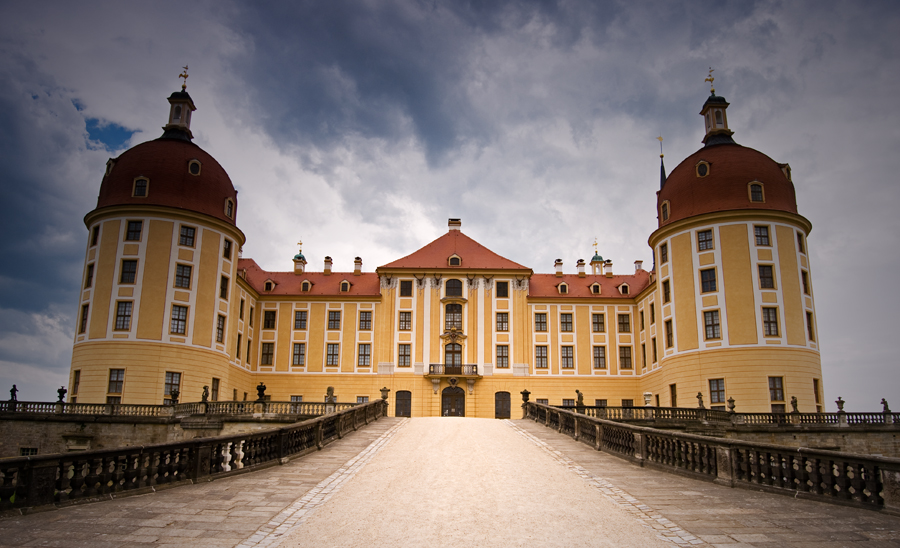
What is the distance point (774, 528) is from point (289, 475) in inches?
346

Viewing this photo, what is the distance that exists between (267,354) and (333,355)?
15.7ft

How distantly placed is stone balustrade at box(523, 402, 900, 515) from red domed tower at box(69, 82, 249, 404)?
2436cm

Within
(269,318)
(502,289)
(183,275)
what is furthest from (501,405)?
(183,275)

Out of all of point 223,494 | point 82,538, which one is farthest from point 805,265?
point 82,538

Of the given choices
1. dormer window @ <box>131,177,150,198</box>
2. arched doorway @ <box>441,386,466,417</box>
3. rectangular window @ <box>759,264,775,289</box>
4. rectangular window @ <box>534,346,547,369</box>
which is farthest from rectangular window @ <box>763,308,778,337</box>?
dormer window @ <box>131,177,150,198</box>

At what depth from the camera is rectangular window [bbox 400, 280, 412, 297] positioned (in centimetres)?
4500

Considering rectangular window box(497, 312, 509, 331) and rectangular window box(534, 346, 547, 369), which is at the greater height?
rectangular window box(497, 312, 509, 331)

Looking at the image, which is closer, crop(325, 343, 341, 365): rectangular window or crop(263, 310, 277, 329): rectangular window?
crop(325, 343, 341, 365): rectangular window

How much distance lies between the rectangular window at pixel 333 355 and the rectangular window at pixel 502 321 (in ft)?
38.1

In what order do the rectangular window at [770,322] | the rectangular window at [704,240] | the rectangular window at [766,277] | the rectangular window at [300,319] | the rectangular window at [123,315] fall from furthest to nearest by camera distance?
the rectangular window at [300,319] → the rectangular window at [704,240] → the rectangular window at [766,277] → the rectangular window at [123,315] → the rectangular window at [770,322]

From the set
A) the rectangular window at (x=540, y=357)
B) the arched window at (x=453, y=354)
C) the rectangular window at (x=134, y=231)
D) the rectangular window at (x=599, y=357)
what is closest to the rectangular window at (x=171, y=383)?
the rectangular window at (x=134, y=231)

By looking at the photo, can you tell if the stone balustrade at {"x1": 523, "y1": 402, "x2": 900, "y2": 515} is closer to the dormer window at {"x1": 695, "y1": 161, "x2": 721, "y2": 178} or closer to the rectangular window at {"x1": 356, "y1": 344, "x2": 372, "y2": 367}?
the dormer window at {"x1": 695, "y1": 161, "x2": 721, "y2": 178}

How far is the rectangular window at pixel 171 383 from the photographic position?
1270 inches

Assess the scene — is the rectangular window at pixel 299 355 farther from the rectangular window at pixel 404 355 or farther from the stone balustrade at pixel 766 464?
the stone balustrade at pixel 766 464
